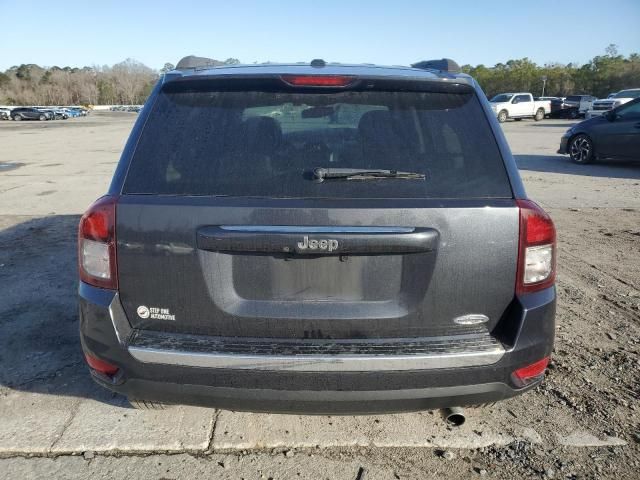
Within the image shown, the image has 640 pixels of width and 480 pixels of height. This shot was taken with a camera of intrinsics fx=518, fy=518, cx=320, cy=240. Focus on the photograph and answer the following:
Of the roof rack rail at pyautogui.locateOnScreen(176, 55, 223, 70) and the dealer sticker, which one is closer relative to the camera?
the dealer sticker

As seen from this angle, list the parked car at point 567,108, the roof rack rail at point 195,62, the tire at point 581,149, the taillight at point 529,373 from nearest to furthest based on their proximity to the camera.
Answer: the taillight at point 529,373
the roof rack rail at point 195,62
the tire at point 581,149
the parked car at point 567,108

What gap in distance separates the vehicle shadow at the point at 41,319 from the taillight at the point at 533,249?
240cm

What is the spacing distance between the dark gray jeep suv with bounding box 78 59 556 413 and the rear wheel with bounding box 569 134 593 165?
13085 millimetres

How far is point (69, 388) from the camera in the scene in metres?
3.25

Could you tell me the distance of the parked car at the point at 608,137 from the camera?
1245 centimetres

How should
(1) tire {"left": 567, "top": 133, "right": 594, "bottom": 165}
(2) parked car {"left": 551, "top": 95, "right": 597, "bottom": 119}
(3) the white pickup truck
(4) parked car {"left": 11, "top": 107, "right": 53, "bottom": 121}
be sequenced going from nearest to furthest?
(1) tire {"left": 567, "top": 133, "right": 594, "bottom": 165}, (3) the white pickup truck, (2) parked car {"left": 551, "top": 95, "right": 597, "bottom": 119}, (4) parked car {"left": 11, "top": 107, "right": 53, "bottom": 121}

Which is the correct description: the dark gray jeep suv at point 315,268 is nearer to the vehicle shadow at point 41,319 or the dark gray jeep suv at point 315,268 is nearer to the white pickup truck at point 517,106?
the vehicle shadow at point 41,319

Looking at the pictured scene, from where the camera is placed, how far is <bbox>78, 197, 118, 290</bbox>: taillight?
7.30 ft

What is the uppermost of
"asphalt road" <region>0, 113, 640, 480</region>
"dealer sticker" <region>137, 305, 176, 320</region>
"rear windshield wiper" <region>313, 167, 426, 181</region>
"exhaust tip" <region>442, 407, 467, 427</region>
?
"rear windshield wiper" <region>313, 167, 426, 181</region>

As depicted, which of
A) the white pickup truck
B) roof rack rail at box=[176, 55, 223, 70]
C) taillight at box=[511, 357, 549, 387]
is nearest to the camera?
taillight at box=[511, 357, 549, 387]

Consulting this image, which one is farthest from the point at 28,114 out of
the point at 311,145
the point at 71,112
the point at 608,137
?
the point at 311,145

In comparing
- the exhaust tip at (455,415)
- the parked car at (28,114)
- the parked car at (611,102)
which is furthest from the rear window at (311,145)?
the parked car at (28,114)

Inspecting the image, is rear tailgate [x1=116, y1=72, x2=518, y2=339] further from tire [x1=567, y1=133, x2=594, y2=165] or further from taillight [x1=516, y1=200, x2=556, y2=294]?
tire [x1=567, y1=133, x2=594, y2=165]

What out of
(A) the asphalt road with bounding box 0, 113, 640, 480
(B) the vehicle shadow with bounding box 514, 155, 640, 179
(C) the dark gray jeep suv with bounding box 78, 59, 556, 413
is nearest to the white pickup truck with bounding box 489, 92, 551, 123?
(B) the vehicle shadow with bounding box 514, 155, 640, 179
